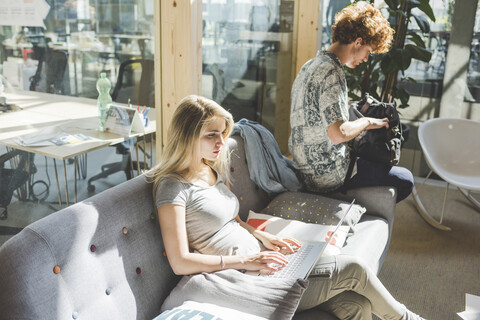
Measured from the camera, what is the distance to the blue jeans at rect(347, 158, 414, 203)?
2.73 metres

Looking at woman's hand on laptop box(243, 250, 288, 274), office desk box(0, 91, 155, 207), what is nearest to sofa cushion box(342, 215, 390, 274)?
woman's hand on laptop box(243, 250, 288, 274)

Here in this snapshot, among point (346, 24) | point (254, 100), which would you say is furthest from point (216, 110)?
point (254, 100)

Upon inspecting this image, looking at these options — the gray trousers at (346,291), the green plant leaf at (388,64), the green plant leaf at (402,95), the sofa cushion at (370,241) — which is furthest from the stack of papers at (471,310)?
the green plant leaf at (402,95)

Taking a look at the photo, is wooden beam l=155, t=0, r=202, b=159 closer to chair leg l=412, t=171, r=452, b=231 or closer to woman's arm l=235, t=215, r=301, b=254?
woman's arm l=235, t=215, r=301, b=254

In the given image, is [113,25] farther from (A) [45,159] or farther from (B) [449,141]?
(B) [449,141]

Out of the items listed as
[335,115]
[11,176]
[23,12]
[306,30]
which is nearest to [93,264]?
[11,176]

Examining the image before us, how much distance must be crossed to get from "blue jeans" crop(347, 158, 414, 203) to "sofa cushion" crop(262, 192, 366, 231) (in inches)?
8.4

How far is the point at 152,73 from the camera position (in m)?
2.70

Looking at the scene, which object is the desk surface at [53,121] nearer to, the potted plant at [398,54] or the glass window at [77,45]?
the glass window at [77,45]

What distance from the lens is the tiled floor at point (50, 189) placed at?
212 centimetres

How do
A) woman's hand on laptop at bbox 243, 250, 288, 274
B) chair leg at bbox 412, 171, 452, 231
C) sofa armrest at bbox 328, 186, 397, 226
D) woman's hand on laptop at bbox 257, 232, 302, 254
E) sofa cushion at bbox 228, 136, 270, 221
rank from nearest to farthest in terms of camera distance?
woman's hand on laptop at bbox 243, 250, 288, 274 → woman's hand on laptop at bbox 257, 232, 302, 254 → sofa cushion at bbox 228, 136, 270, 221 → sofa armrest at bbox 328, 186, 397, 226 → chair leg at bbox 412, 171, 452, 231

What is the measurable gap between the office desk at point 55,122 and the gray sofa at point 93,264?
69cm

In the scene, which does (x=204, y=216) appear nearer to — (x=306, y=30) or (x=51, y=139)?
(x=51, y=139)

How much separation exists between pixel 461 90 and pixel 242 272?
11.7 feet
